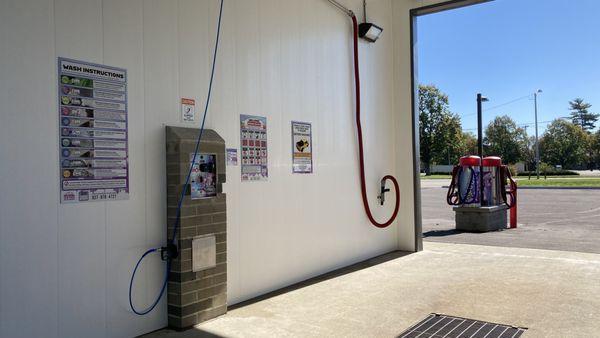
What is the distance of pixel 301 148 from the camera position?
5.53 metres

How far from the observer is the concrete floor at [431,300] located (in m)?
3.84

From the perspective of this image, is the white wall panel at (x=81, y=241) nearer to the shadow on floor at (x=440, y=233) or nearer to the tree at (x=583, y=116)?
the shadow on floor at (x=440, y=233)

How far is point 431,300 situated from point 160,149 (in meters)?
2.94

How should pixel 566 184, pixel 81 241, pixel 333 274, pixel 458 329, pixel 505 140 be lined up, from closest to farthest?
pixel 81 241
pixel 458 329
pixel 333 274
pixel 566 184
pixel 505 140

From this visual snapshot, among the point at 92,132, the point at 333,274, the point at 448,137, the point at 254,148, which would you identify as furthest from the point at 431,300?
the point at 448,137

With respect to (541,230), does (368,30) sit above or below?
above

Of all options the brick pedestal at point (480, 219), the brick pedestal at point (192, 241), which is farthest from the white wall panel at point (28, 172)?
the brick pedestal at point (480, 219)

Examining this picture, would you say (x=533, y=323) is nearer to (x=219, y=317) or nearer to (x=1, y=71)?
(x=219, y=317)

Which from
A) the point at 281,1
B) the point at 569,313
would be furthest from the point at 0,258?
the point at 569,313

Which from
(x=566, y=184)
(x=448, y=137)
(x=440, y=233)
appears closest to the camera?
(x=440, y=233)

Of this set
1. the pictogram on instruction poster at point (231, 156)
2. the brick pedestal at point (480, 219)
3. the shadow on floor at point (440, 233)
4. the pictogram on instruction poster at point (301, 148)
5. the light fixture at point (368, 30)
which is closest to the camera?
the pictogram on instruction poster at point (231, 156)

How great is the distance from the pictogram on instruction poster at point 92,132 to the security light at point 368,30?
13.0ft

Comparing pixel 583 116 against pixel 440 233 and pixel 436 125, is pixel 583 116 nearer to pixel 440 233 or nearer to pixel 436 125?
pixel 436 125

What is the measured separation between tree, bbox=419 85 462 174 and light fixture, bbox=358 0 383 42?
39.8 m
